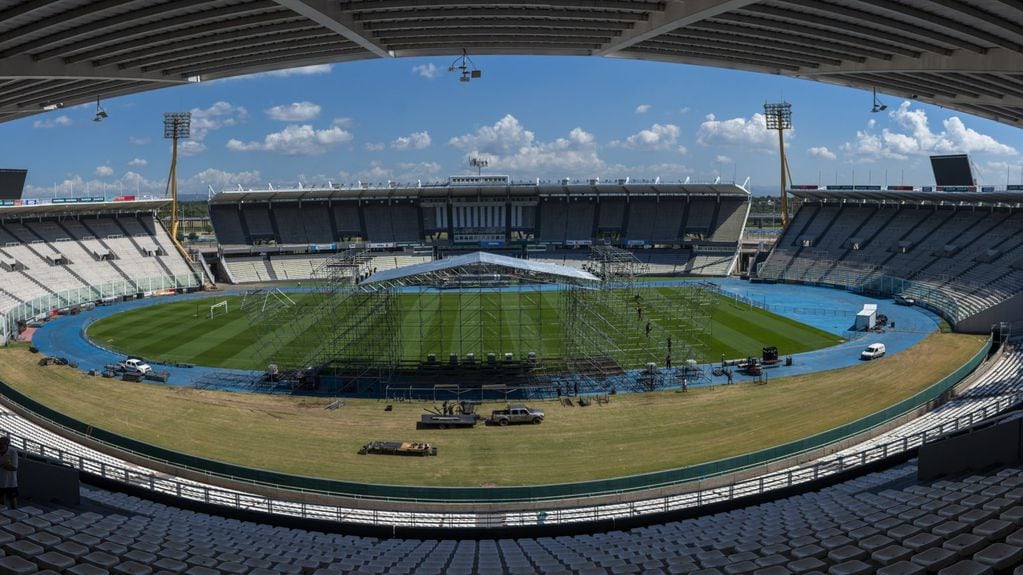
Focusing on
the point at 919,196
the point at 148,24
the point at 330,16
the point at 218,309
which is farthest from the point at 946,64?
the point at 218,309

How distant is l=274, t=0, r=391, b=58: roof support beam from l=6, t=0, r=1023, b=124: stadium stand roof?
0.15 ft

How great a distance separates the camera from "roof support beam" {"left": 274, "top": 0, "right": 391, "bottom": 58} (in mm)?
13712

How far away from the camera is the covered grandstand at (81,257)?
5438 cm

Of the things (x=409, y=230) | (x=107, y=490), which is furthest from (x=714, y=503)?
(x=409, y=230)

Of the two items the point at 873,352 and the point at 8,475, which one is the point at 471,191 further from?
the point at 8,475

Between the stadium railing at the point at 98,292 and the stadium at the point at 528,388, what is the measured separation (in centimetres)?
29

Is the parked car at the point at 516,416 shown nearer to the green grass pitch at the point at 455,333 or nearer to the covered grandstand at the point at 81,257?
the green grass pitch at the point at 455,333

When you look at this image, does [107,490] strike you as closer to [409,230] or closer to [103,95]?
[103,95]

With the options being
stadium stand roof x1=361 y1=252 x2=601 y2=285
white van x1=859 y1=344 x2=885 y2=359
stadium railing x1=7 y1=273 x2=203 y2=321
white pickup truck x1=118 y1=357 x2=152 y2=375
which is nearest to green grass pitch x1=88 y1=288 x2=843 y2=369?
stadium stand roof x1=361 y1=252 x2=601 y2=285

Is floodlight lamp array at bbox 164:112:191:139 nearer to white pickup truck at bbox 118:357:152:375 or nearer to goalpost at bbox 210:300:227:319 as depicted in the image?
goalpost at bbox 210:300:227:319

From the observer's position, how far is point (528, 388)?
32344 mm

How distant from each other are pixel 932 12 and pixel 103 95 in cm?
2513

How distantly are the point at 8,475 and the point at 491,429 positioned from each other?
1684 centimetres

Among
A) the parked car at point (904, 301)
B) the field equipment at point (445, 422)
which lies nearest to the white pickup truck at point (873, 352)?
the parked car at point (904, 301)
